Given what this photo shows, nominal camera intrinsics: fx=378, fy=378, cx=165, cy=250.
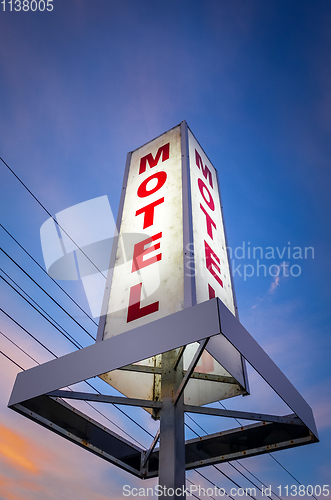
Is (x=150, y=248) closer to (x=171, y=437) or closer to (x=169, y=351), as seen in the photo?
(x=169, y=351)

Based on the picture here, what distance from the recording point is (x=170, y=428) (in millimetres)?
4086

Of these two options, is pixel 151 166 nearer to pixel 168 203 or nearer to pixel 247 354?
pixel 168 203

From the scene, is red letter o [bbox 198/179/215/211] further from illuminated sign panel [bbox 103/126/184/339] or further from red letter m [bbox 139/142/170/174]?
red letter m [bbox 139/142/170/174]

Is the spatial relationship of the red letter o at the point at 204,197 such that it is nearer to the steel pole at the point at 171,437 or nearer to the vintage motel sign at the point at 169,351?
the vintage motel sign at the point at 169,351

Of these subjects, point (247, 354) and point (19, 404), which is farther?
point (19, 404)

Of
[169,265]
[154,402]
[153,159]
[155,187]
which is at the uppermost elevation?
[153,159]

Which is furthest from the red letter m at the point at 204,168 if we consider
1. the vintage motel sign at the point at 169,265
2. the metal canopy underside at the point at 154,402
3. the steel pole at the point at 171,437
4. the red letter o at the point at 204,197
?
the metal canopy underside at the point at 154,402

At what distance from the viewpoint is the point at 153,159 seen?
7.43 m

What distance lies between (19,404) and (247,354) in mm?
2526

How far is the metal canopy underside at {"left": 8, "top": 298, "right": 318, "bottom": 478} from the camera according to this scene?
3273mm

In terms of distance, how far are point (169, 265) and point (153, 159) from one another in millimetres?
3093

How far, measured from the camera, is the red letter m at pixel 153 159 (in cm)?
727

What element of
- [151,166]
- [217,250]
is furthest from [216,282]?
[151,166]

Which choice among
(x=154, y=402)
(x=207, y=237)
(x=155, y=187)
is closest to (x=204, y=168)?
(x=155, y=187)
